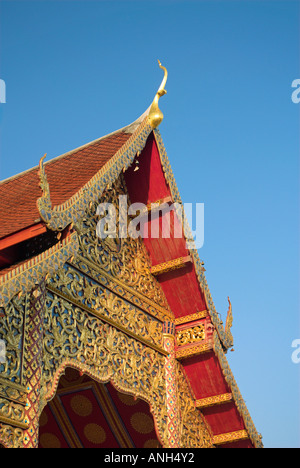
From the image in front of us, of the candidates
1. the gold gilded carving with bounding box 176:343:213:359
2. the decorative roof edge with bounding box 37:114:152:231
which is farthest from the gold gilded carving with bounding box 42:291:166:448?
the decorative roof edge with bounding box 37:114:152:231

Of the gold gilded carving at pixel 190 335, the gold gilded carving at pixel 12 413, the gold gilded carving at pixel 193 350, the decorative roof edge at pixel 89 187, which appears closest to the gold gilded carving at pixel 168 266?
the gold gilded carving at pixel 190 335

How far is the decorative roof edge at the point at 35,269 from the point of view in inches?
221

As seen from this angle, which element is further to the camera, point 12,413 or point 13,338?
point 13,338

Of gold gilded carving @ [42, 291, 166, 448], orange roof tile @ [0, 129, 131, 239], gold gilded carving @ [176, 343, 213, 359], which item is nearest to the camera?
gold gilded carving @ [42, 291, 166, 448]

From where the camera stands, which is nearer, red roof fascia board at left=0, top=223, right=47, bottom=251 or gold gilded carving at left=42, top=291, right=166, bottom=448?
red roof fascia board at left=0, top=223, right=47, bottom=251

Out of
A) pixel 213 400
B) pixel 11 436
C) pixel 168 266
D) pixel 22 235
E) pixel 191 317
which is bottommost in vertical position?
pixel 11 436

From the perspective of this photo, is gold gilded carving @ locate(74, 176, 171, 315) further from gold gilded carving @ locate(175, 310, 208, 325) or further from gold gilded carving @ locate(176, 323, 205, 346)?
gold gilded carving @ locate(176, 323, 205, 346)

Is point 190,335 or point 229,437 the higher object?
point 190,335

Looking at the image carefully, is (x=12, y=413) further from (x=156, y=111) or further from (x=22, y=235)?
(x=156, y=111)

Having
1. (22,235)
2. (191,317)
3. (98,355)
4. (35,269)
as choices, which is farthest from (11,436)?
(191,317)

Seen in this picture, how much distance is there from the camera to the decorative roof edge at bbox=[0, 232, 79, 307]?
5621mm

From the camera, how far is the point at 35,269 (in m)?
5.94
